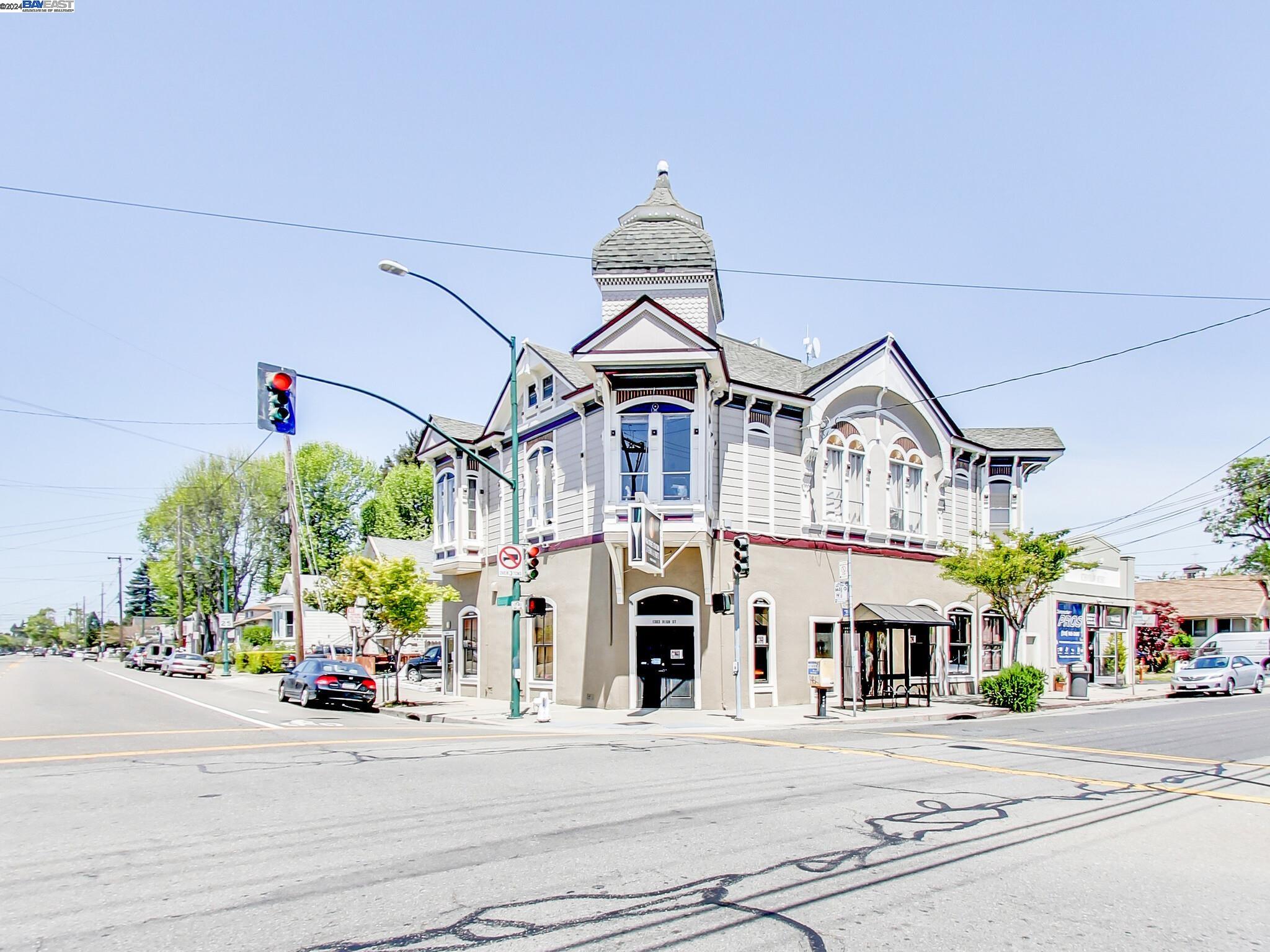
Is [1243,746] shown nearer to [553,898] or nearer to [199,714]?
[553,898]

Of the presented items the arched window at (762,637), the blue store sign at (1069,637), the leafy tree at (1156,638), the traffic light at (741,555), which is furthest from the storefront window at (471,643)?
the leafy tree at (1156,638)

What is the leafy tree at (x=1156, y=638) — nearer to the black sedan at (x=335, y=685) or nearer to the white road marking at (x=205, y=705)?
the black sedan at (x=335, y=685)

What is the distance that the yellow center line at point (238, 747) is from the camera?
1283 centimetres

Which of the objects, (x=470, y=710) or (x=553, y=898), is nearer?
(x=553, y=898)

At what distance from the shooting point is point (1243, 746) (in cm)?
1583

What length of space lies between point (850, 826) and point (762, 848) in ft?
4.19

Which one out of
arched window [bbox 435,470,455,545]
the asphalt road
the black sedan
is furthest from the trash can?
the black sedan

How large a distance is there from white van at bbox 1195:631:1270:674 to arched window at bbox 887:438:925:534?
20.6 metres

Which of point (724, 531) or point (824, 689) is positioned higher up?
point (724, 531)

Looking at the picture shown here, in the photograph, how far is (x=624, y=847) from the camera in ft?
24.6

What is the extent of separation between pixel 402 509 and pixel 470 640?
4013 centimetres

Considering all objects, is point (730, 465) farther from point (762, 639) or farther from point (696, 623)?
point (762, 639)

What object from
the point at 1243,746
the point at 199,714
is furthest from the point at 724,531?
the point at 199,714

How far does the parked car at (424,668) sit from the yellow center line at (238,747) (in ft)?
84.4
